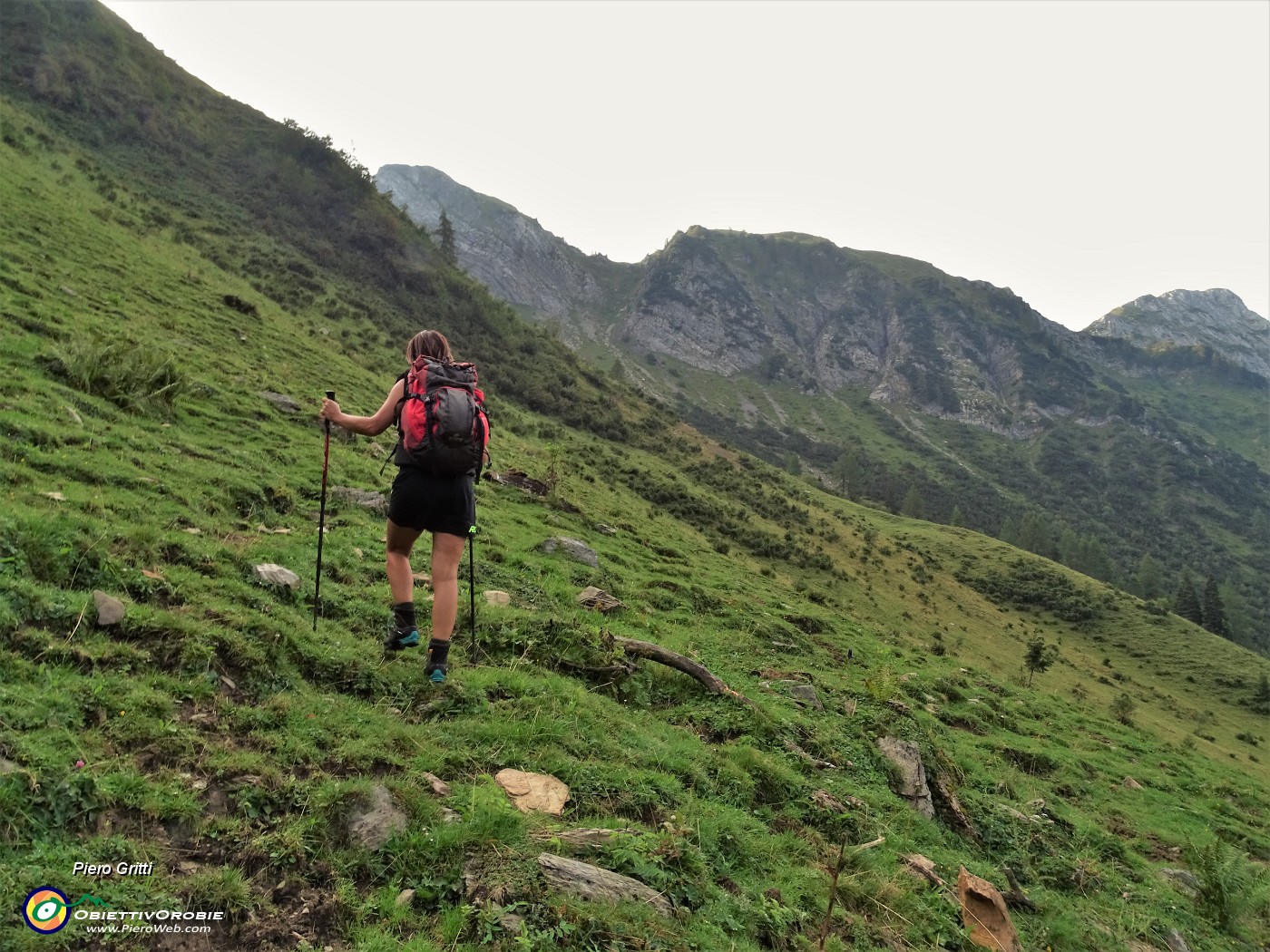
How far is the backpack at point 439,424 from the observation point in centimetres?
576

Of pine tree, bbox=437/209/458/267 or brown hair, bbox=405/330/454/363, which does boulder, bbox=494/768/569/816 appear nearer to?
brown hair, bbox=405/330/454/363

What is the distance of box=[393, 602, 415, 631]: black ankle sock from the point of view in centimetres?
637

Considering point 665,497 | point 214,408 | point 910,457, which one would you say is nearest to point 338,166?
point 665,497

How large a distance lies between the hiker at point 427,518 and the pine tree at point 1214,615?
107 meters

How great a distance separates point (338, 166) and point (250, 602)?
7577 centimetres

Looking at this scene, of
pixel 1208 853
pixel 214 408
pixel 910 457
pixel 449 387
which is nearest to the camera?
pixel 449 387

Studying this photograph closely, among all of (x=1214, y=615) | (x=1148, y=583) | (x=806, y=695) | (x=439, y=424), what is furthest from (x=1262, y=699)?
(x=439, y=424)

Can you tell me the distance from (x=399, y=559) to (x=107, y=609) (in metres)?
2.34

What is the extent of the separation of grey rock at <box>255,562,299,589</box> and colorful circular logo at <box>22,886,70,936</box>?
14.9 ft

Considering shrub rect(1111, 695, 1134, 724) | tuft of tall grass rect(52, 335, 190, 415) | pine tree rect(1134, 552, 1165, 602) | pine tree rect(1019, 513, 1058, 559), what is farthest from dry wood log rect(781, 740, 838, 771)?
pine tree rect(1019, 513, 1058, 559)

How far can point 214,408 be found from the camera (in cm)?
1481

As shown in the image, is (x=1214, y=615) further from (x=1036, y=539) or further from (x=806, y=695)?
(x=806, y=695)

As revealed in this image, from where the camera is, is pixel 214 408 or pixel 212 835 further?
pixel 214 408

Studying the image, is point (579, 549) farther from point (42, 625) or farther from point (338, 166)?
point (338, 166)
